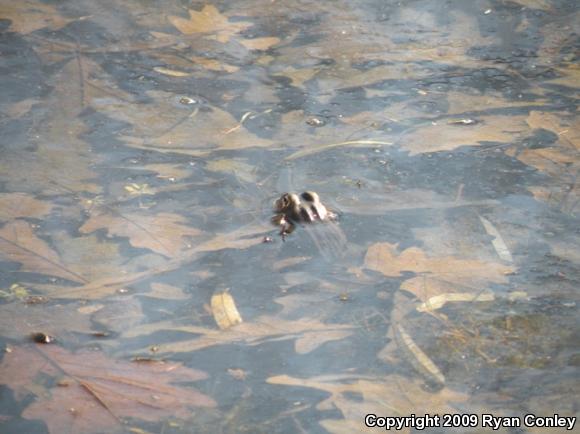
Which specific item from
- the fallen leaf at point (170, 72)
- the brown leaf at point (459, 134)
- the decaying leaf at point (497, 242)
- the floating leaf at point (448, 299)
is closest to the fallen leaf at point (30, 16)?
the fallen leaf at point (170, 72)

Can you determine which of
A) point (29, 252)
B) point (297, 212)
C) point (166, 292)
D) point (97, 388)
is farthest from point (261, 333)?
point (29, 252)

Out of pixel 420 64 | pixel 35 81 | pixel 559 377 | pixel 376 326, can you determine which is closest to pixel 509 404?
pixel 559 377

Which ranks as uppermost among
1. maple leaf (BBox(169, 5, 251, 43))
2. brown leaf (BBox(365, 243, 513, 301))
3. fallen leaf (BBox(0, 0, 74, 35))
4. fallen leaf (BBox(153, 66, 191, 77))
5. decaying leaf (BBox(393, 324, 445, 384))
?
brown leaf (BBox(365, 243, 513, 301))

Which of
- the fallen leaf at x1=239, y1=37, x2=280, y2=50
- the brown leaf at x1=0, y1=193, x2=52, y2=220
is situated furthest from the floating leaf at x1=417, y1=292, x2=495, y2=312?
the fallen leaf at x1=239, y1=37, x2=280, y2=50

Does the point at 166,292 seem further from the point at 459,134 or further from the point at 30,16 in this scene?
the point at 30,16

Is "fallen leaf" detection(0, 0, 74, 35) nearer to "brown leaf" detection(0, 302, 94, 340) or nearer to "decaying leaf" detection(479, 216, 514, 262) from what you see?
"brown leaf" detection(0, 302, 94, 340)

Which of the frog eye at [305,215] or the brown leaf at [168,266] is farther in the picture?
the frog eye at [305,215]

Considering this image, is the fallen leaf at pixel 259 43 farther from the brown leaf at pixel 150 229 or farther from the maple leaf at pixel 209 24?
the brown leaf at pixel 150 229
